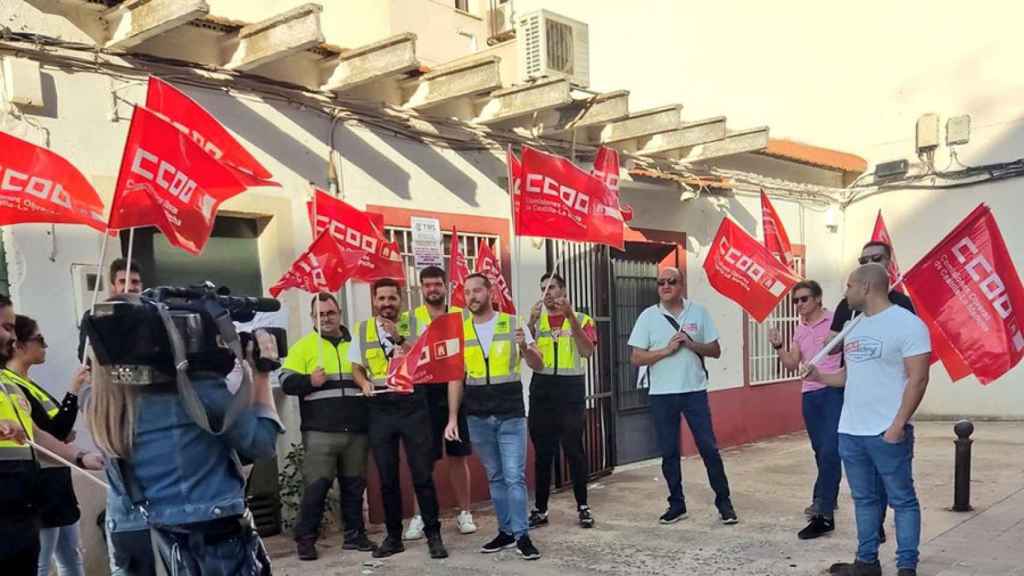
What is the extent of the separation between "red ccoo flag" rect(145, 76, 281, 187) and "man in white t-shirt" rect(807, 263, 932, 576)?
3299 millimetres

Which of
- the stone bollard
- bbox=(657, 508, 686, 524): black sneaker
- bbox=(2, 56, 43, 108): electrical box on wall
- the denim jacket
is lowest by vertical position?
bbox=(657, 508, 686, 524): black sneaker

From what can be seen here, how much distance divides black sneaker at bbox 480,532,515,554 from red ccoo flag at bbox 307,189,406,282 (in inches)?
80.4

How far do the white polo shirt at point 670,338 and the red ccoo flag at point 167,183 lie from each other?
10.5 ft

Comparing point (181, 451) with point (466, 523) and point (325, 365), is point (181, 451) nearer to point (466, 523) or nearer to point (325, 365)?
point (325, 365)

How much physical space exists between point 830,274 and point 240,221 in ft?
28.6

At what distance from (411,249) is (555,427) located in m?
1.93

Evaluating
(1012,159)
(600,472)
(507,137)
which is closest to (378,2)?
(507,137)

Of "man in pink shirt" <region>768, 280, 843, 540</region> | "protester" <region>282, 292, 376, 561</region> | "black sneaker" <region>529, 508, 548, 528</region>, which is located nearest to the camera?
"protester" <region>282, 292, 376, 561</region>

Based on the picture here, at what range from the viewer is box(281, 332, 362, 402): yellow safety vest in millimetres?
5359

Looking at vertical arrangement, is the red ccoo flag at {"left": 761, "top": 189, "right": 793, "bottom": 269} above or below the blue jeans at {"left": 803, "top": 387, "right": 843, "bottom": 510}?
above

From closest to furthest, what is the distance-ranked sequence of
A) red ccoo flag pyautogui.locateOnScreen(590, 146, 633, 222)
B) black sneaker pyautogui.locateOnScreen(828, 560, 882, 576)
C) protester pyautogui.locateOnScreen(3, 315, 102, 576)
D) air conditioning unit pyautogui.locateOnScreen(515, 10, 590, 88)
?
protester pyautogui.locateOnScreen(3, 315, 102, 576) < black sneaker pyautogui.locateOnScreen(828, 560, 882, 576) < red ccoo flag pyautogui.locateOnScreen(590, 146, 633, 222) < air conditioning unit pyautogui.locateOnScreen(515, 10, 590, 88)

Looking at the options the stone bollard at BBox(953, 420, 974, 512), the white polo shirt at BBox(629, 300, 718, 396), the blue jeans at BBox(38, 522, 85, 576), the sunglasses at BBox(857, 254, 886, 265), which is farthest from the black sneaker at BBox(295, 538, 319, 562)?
the stone bollard at BBox(953, 420, 974, 512)

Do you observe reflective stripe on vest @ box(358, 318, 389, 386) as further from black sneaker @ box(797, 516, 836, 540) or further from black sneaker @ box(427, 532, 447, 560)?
black sneaker @ box(797, 516, 836, 540)

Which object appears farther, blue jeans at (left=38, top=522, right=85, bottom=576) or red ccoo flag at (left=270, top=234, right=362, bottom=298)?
red ccoo flag at (left=270, top=234, right=362, bottom=298)
